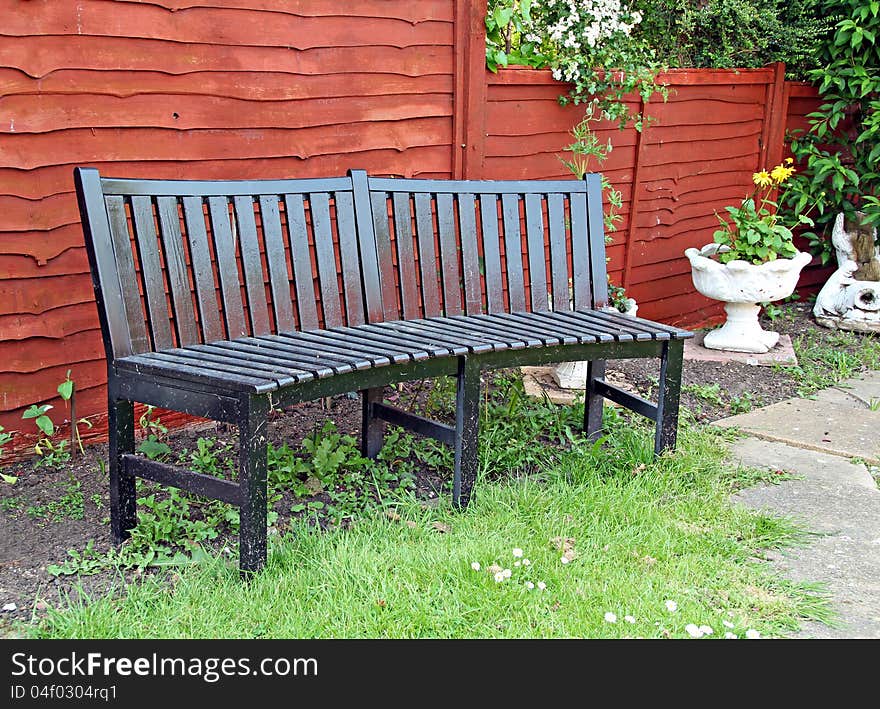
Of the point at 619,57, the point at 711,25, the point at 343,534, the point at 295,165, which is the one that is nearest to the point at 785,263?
the point at 619,57

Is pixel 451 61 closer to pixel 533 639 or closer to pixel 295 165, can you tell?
pixel 295 165

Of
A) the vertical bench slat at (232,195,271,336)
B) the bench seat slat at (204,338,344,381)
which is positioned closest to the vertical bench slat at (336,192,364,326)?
the vertical bench slat at (232,195,271,336)

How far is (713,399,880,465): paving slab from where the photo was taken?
430 centimetres

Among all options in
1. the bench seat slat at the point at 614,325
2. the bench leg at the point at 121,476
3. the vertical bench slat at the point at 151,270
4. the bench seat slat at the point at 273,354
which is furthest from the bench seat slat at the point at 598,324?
the bench leg at the point at 121,476

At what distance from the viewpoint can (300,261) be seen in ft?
11.7

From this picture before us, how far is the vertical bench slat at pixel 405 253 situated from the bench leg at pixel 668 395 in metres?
0.95

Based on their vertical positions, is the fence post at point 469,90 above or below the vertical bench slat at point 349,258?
above

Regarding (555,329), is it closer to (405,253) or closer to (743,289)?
(405,253)

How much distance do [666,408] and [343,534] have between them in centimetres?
138

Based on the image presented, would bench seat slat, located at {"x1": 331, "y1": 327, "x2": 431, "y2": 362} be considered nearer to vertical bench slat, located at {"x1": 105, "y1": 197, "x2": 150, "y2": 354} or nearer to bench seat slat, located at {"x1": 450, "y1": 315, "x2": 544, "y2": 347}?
bench seat slat, located at {"x1": 450, "y1": 315, "x2": 544, "y2": 347}

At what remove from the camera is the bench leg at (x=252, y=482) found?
278 centimetres

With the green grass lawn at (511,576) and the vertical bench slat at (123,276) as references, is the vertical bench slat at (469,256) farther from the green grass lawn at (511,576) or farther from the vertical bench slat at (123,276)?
the vertical bench slat at (123,276)

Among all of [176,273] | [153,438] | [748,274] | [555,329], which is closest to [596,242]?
[555,329]

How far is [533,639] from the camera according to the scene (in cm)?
262
